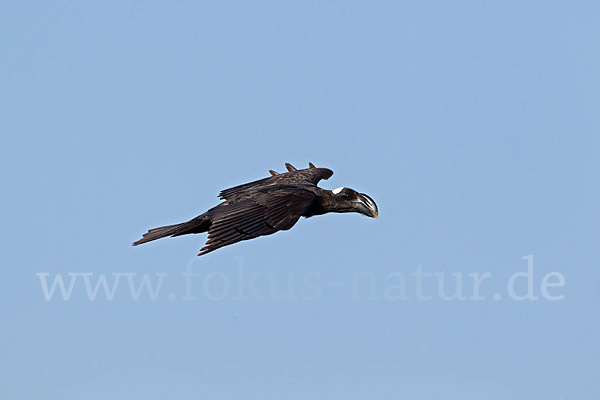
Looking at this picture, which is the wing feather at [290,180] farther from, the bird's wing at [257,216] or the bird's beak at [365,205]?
the bird's wing at [257,216]

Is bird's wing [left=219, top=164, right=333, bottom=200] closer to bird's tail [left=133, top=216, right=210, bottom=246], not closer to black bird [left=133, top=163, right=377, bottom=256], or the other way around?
black bird [left=133, top=163, right=377, bottom=256]

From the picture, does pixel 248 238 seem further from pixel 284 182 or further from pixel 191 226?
pixel 284 182

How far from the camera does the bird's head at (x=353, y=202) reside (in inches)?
843

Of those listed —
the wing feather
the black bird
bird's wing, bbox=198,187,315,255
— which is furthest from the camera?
the wing feather

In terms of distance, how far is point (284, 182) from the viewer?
2358cm

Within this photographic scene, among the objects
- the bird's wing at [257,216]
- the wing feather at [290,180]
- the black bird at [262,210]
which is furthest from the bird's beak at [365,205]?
the wing feather at [290,180]

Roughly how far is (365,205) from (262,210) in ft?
8.76

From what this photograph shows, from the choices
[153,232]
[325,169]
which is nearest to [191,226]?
[153,232]

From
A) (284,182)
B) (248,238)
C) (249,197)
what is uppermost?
(284,182)

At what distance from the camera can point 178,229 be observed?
66.8ft

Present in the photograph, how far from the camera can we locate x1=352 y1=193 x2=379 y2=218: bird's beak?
843 inches

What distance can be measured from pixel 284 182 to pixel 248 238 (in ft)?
16.7

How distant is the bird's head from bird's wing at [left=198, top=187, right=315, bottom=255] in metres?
0.94

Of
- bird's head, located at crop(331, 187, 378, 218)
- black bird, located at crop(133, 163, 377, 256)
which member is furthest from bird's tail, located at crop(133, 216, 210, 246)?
bird's head, located at crop(331, 187, 378, 218)
